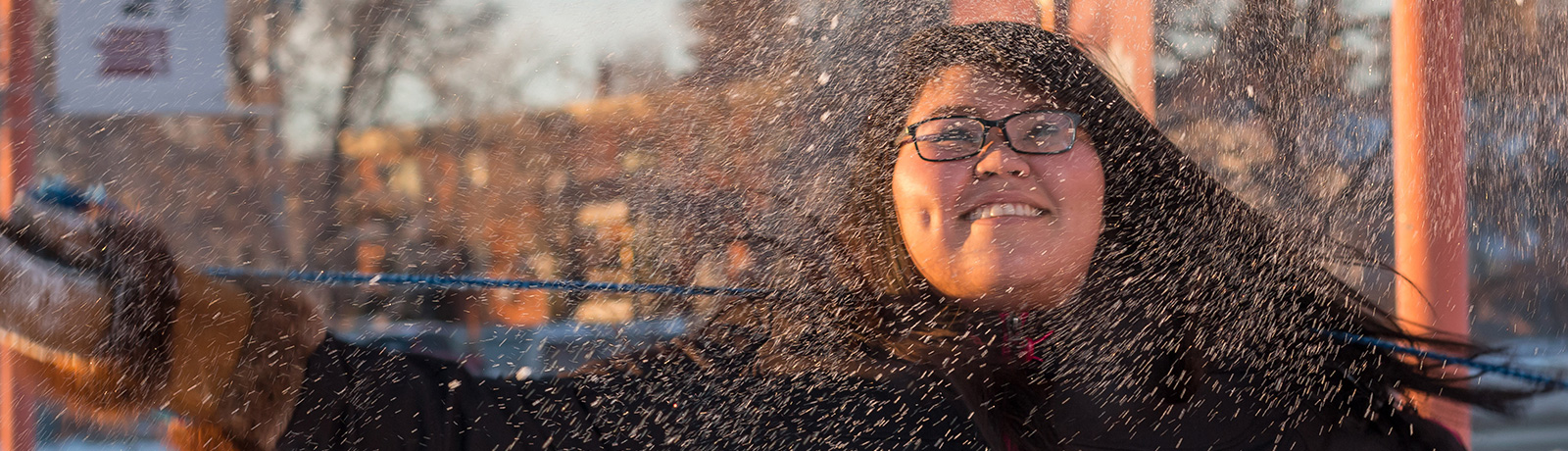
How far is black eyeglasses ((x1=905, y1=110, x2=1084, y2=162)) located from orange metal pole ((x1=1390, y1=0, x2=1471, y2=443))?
0.71 metres

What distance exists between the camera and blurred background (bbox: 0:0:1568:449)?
2148mm

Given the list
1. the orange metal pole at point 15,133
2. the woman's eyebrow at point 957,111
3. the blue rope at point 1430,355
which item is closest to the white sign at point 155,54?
the orange metal pole at point 15,133

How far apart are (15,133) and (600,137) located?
2.24 meters

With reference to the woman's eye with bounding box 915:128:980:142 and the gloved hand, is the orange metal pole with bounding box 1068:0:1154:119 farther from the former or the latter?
the gloved hand

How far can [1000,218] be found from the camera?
90 centimetres

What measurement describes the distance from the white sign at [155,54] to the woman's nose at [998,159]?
1.66 metres

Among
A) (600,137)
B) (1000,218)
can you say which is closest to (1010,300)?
(1000,218)

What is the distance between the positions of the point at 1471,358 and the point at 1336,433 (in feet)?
1.16

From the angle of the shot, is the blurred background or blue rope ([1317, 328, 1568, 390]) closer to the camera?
blue rope ([1317, 328, 1568, 390])

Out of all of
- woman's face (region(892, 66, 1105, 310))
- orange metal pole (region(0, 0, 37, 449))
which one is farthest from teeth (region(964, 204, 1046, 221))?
orange metal pole (region(0, 0, 37, 449))

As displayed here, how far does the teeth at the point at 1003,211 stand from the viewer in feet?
2.97

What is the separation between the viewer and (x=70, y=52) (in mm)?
2008

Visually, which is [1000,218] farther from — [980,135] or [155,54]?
[155,54]

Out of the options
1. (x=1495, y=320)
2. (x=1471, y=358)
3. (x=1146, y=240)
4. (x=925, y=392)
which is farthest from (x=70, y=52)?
(x=1495, y=320)
